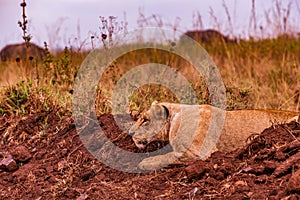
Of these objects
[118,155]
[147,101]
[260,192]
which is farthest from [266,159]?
A: [147,101]

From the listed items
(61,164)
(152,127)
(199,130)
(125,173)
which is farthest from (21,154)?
(199,130)

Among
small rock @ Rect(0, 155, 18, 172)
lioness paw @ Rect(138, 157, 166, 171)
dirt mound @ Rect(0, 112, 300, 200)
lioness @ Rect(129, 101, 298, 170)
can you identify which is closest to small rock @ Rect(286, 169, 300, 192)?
dirt mound @ Rect(0, 112, 300, 200)

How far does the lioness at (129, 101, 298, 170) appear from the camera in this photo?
4430mm

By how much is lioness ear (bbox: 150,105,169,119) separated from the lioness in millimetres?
12

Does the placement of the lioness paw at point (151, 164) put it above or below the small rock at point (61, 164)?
above

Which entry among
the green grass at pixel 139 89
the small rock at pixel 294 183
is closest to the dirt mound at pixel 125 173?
the small rock at pixel 294 183

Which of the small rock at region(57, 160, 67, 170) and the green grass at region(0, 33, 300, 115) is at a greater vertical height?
the green grass at region(0, 33, 300, 115)

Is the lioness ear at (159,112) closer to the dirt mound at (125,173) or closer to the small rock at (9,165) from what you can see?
the dirt mound at (125,173)

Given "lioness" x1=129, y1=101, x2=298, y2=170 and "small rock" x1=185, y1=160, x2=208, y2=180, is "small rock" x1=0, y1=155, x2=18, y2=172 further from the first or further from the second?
"small rock" x1=185, y1=160, x2=208, y2=180

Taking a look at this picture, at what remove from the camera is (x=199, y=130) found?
14.8ft

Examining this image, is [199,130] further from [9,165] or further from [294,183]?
[9,165]

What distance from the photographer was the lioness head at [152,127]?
4.76 meters

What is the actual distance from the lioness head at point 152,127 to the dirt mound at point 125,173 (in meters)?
0.12

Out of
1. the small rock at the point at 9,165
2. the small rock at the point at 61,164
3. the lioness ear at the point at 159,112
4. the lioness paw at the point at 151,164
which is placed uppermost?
the lioness ear at the point at 159,112
